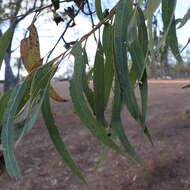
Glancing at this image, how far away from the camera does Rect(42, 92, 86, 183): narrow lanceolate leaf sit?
1034mm

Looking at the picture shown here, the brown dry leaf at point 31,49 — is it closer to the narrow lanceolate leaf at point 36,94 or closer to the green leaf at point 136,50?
the narrow lanceolate leaf at point 36,94

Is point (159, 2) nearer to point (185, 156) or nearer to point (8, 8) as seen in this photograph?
point (185, 156)

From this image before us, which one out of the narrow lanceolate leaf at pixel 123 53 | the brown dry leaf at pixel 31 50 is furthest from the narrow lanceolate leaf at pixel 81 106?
the brown dry leaf at pixel 31 50

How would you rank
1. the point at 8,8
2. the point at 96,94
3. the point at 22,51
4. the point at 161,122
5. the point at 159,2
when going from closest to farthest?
the point at 159,2, the point at 96,94, the point at 22,51, the point at 161,122, the point at 8,8

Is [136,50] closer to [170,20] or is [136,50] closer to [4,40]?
[170,20]

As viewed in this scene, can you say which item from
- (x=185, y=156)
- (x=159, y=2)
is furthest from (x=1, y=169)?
(x=185, y=156)

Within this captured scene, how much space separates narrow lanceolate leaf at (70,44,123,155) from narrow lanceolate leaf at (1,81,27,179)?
0.15m

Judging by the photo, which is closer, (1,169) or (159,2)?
(159,2)

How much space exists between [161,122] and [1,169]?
4.50 metres

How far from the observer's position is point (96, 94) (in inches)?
45.6

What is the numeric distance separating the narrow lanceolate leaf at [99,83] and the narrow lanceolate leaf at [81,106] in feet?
0.34

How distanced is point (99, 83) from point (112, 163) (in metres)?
2.73

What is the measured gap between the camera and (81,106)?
3.34 feet

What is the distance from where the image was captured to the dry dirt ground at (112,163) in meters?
3.32
